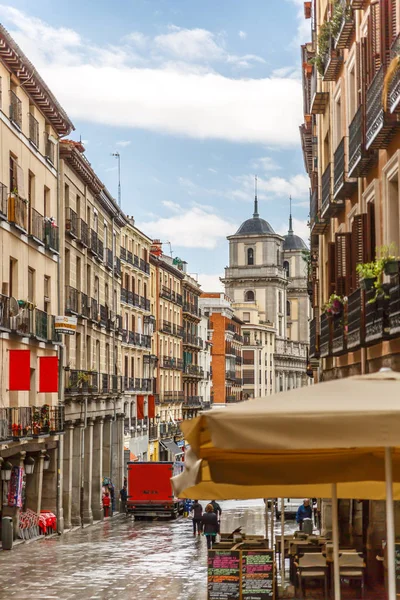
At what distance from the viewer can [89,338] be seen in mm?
51500

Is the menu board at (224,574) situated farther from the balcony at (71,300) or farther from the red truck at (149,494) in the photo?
the red truck at (149,494)

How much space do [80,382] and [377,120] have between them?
30944 mm

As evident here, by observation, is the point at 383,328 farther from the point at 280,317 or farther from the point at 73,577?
the point at 280,317

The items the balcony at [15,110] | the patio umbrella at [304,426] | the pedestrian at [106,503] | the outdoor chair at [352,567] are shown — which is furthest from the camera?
the pedestrian at [106,503]

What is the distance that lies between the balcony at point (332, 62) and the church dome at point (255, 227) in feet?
440

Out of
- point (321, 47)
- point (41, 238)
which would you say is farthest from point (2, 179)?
point (321, 47)

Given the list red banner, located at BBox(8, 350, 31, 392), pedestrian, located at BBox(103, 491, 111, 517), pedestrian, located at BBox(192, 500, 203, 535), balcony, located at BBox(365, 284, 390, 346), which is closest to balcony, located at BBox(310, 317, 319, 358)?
red banner, located at BBox(8, 350, 31, 392)

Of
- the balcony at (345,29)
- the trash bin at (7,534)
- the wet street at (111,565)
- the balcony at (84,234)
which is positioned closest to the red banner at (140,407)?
the balcony at (84,234)

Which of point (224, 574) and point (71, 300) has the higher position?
point (71, 300)

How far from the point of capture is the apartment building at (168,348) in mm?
83125

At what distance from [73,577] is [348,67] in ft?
44.5

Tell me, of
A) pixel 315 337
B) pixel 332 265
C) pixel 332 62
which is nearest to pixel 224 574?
pixel 332 265

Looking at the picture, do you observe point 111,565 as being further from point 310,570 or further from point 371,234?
point 371,234

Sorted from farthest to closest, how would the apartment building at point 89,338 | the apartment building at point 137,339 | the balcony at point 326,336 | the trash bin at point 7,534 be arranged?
1. the apartment building at point 137,339
2. the apartment building at point 89,338
3. the trash bin at point 7,534
4. the balcony at point 326,336
